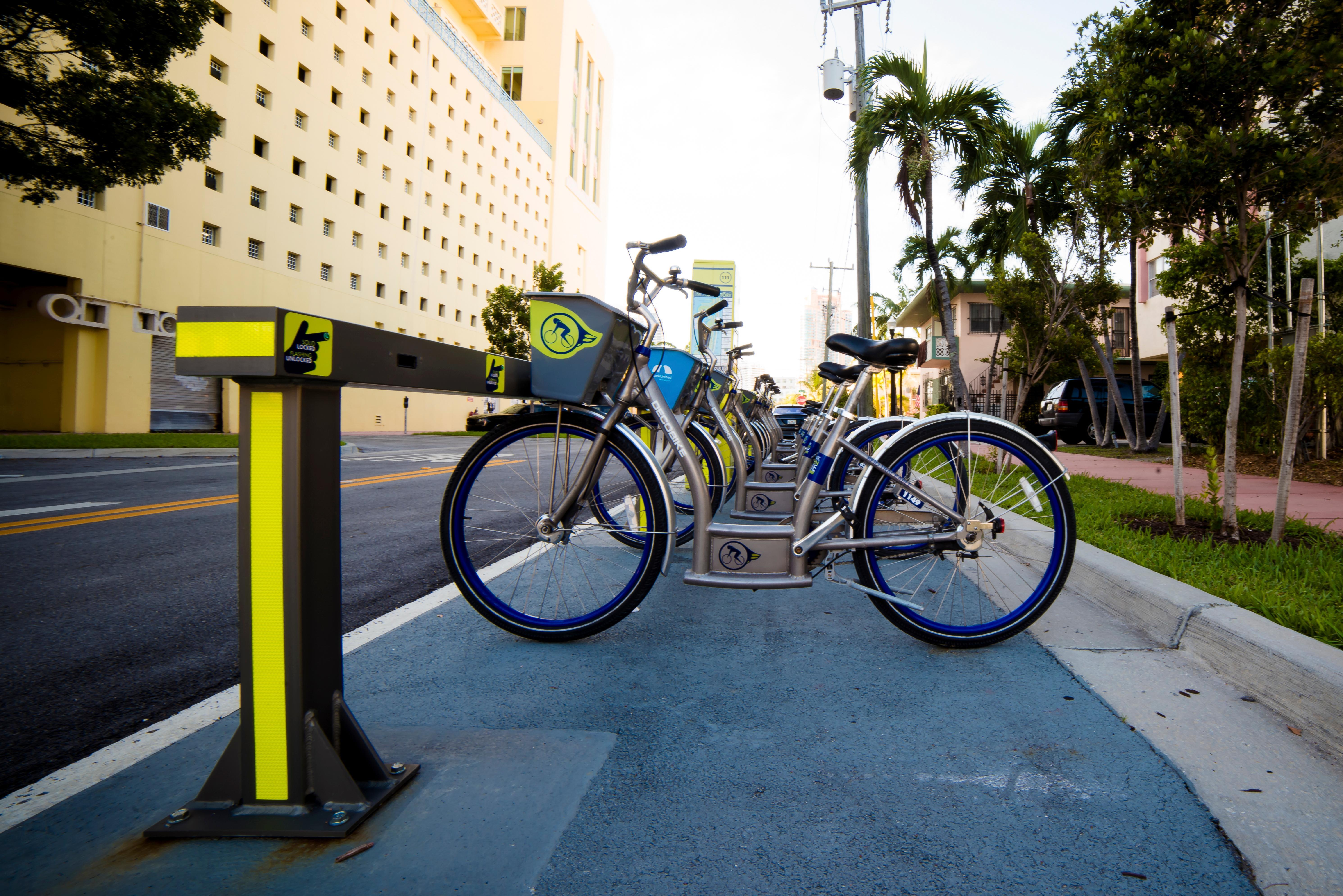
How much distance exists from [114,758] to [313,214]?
1232 inches

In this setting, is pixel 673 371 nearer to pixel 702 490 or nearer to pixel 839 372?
pixel 839 372

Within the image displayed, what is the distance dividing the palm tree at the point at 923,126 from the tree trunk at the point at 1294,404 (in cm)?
714

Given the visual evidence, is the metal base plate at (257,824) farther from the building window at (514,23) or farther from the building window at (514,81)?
the building window at (514,23)

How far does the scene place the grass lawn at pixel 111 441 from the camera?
13.2 metres

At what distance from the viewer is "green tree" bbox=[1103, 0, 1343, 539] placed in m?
4.21

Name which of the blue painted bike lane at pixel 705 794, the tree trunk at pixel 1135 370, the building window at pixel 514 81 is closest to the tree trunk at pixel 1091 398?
the tree trunk at pixel 1135 370

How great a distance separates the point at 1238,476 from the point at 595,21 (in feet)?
225

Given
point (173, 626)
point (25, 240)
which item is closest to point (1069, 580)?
point (173, 626)

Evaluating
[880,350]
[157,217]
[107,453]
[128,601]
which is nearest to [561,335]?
[880,350]

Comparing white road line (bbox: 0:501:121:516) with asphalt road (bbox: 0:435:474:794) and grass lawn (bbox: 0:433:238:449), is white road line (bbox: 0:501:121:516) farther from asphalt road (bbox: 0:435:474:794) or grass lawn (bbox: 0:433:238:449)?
grass lawn (bbox: 0:433:238:449)

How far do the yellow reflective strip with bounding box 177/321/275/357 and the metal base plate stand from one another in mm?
1051

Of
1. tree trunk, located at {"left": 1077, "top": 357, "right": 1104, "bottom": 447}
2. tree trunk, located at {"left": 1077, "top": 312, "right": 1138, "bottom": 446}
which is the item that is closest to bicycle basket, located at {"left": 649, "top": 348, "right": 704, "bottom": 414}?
tree trunk, located at {"left": 1077, "top": 312, "right": 1138, "bottom": 446}

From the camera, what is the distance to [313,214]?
28.8m

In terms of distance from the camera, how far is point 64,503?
673cm
